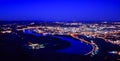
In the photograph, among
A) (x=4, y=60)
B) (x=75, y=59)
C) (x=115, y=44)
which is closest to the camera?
(x=4, y=60)

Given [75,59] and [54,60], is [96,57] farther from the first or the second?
[54,60]

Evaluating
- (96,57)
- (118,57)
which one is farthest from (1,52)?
(118,57)

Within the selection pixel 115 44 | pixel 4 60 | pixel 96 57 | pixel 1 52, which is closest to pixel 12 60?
pixel 4 60

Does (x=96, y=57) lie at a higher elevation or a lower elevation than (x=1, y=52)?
lower

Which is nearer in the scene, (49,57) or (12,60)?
(12,60)

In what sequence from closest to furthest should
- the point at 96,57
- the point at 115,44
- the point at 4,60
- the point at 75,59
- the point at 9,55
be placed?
the point at 4,60, the point at 9,55, the point at 75,59, the point at 96,57, the point at 115,44

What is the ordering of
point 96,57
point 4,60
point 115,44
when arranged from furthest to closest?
point 115,44 → point 96,57 → point 4,60

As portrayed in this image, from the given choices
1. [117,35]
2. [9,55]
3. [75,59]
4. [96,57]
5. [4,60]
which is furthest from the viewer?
[117,35]

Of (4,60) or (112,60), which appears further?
(112,60)

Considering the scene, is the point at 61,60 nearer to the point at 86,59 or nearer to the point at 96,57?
the point at 86,59
